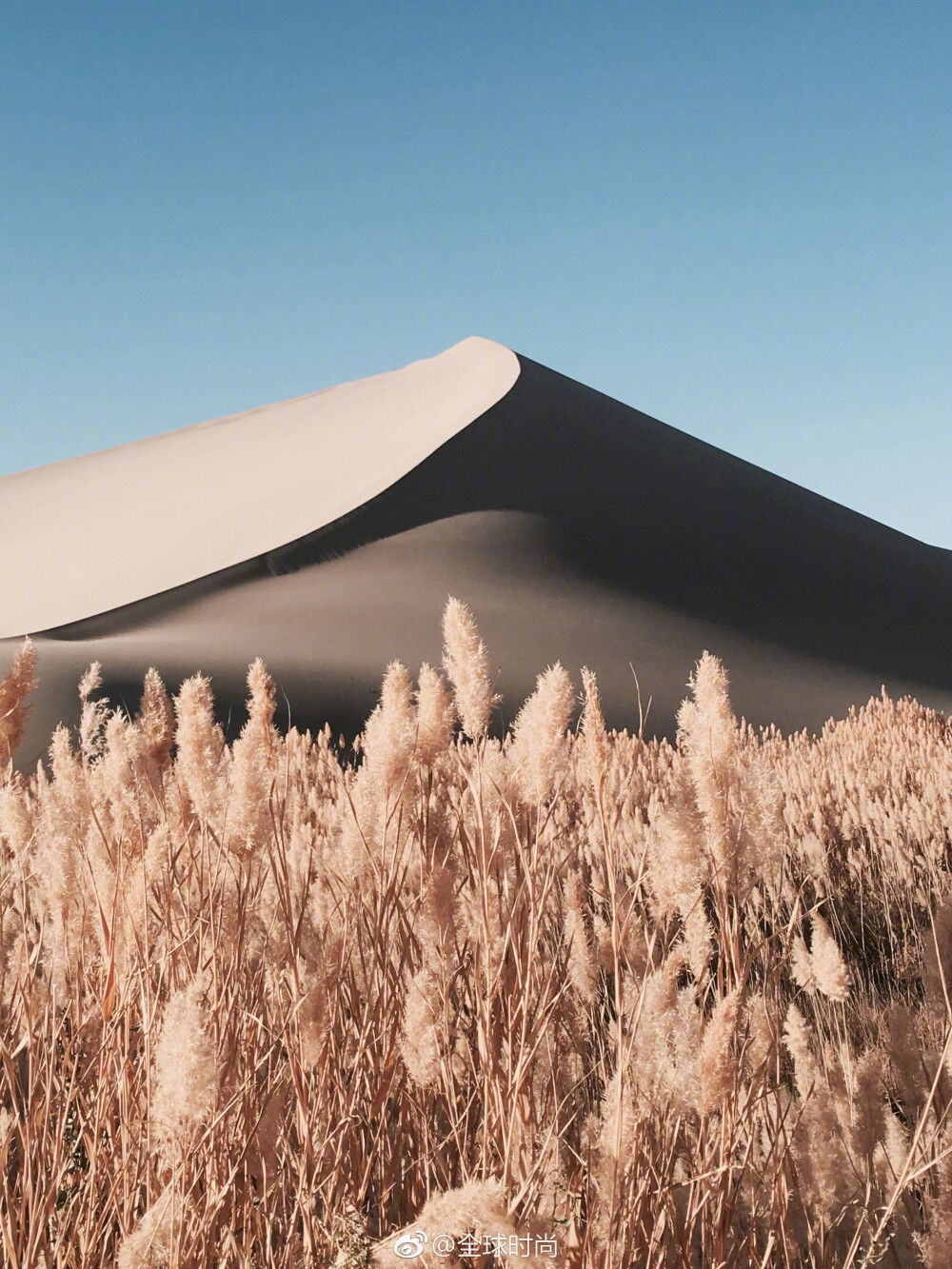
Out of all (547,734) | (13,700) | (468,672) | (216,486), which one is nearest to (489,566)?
(216,486)

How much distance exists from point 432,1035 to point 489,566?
2065 centimetres

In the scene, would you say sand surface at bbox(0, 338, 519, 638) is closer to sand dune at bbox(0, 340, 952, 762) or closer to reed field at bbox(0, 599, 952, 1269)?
sand dune at bbox(0, 340, 952, 762)

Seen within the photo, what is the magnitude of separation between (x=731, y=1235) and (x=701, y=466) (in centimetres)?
2888

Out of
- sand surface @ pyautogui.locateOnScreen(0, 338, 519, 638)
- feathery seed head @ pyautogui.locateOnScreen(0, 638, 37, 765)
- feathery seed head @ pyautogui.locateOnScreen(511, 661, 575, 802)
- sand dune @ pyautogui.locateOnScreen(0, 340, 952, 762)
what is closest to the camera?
feathery seed head @ pyautogui.locateOnScreen(511, 661, 575, 802)

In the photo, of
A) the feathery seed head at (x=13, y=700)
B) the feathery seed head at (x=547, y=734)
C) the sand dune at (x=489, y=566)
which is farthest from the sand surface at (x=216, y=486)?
the feathery seed head at (x=547, y=734)

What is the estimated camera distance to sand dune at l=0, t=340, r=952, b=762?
17.3 m

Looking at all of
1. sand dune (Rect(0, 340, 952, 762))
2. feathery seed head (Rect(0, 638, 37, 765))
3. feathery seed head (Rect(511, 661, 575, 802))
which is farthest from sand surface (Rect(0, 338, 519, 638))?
feathery seed head (Rect(511, 661, 575, 802))

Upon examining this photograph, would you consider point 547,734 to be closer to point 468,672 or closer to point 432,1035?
point 468,672

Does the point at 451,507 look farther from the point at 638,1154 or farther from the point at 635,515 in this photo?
the point at 638,1154

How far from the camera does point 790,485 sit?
3133cm

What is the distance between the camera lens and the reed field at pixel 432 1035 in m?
1.05

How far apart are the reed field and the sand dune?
11449 millimetres

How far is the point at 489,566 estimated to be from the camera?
21719mm

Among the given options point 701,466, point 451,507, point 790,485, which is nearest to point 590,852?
point 451,507
